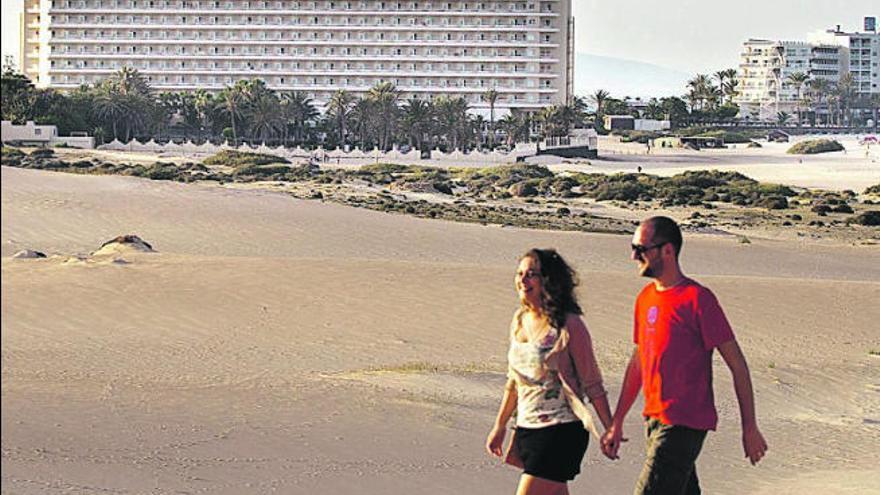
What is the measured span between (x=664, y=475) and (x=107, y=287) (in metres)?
14.2

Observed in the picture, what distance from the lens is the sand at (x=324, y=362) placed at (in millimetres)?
9164

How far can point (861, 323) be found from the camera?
19.7 metres

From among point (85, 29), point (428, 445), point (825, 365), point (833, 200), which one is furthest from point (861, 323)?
point (85, 29)

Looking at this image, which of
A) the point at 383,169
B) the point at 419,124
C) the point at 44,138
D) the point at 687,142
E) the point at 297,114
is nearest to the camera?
the point at 383,169

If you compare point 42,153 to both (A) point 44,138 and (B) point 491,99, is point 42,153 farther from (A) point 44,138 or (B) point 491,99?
(B) point 491,99

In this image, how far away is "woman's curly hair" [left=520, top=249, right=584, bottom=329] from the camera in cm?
521

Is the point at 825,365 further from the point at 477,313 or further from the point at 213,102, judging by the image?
the point at 213,102

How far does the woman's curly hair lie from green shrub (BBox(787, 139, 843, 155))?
117041 millimetres

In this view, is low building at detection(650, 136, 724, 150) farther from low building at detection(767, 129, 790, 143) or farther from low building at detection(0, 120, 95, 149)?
low building at detection(0, 120, 95, 149)

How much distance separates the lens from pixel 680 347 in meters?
5.30

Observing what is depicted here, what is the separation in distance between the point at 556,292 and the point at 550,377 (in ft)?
1.01

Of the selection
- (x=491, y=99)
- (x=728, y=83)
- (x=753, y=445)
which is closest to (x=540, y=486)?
(x=753, y=445)

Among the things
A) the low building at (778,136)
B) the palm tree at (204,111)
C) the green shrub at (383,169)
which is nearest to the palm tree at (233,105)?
the palm tree at (204,111)

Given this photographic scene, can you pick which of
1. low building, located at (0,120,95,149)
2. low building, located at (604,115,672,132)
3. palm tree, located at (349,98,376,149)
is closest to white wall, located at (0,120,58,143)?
low building, located at (0,120,95,149)
